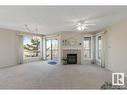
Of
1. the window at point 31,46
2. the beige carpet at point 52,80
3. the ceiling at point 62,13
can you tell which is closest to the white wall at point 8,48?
the window at point 31,46

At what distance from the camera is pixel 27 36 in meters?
9.80

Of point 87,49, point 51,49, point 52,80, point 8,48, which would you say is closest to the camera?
point 52,80

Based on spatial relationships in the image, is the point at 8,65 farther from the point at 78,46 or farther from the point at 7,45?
the point at 78,46

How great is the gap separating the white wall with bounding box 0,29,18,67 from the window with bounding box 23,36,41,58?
53.4 inches

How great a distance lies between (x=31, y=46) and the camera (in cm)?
1045

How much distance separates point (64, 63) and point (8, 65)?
3.53m

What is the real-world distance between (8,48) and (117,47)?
5998 mm

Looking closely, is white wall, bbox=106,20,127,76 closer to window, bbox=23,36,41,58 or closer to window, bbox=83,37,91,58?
window, bbox=83,37,91,58

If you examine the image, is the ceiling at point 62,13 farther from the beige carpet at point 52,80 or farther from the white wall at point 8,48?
the white wall at point 8,48

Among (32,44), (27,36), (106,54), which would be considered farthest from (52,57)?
(106,54)

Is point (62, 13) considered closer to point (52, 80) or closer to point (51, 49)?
point (52, 80)

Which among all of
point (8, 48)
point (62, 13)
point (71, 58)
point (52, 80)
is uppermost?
point (62, 13)

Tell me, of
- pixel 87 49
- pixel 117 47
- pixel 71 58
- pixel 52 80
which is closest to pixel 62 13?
pixel 52 80

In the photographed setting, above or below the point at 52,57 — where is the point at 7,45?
above
